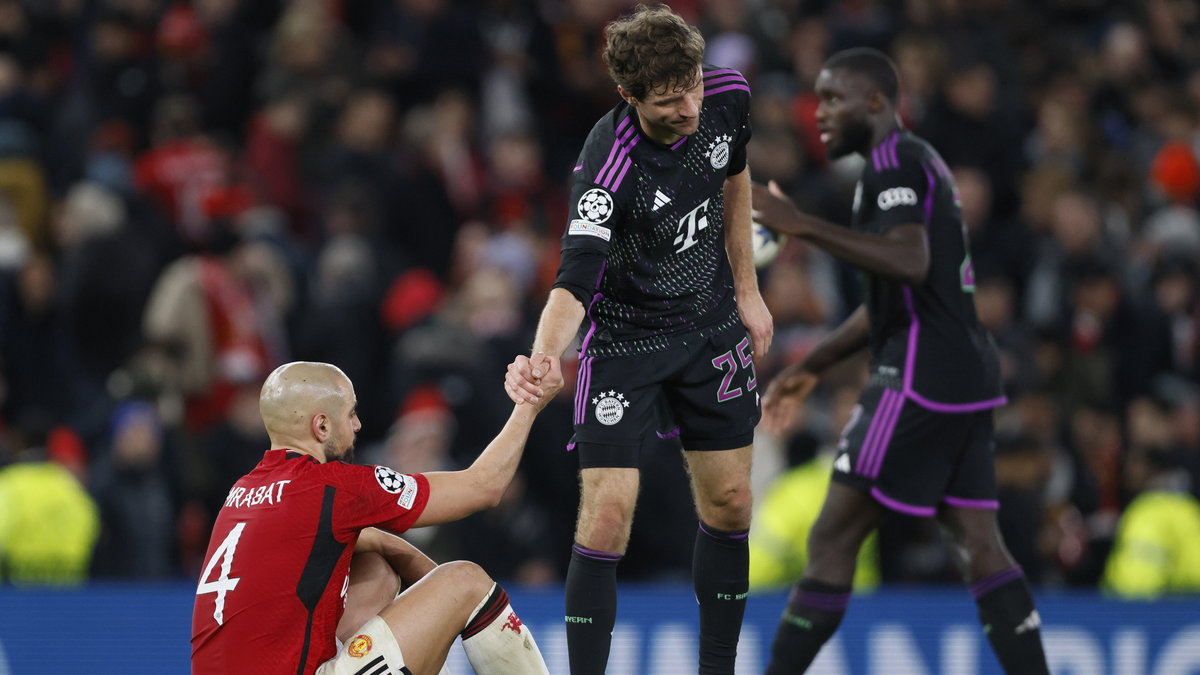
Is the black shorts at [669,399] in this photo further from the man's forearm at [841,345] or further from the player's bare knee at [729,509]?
the man's forearm at [841,345]

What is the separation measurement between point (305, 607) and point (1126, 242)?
989cm

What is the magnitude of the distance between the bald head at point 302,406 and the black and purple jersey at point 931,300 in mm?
2454

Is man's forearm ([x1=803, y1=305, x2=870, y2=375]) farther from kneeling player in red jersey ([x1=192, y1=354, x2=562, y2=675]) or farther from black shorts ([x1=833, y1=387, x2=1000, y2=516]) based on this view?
kneeling player in red jersey ([x1=192, y1=354, x2=562, y2=675])

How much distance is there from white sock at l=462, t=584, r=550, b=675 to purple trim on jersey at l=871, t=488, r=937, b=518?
1753 mm

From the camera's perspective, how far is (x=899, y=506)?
698 cm

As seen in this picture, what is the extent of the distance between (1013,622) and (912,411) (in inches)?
37.3

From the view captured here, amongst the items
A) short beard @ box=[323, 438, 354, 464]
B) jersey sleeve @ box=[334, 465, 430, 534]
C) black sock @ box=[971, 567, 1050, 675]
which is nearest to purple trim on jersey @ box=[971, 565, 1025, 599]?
black sock @ box=[971, 567, 1050, 675]

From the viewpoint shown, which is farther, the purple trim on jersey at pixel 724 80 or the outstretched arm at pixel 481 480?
the purple trim on jersey at pixel 724 80

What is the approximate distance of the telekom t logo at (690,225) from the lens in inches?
237

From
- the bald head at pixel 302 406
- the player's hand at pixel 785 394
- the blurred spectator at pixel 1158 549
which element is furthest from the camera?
the blurred spectator at pixel 1158 549

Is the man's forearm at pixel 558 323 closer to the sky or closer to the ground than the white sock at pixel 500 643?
closer to the sky

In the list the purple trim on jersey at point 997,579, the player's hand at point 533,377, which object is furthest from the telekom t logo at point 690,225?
the purple trim on jersey at point 997,579

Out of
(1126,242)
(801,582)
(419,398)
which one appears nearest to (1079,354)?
(1126,242)

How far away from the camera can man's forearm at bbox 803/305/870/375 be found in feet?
24.2
